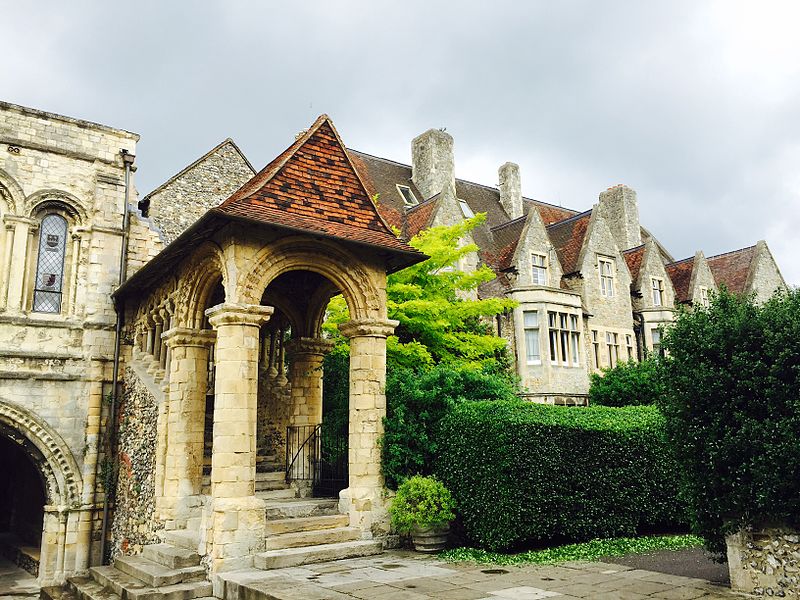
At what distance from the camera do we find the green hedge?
29.3ft

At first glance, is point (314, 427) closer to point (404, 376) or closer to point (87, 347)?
point (404, 376)

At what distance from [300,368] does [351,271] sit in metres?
3.24

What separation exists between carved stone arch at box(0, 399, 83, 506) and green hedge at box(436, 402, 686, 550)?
8101 millimetres

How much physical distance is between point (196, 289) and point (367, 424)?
3.62 meters

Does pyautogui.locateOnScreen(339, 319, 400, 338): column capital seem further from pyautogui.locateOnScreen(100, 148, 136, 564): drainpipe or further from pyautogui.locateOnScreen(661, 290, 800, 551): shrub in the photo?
pyautogui.locateOnScreen(100, 148, 136, 564): drainpipe

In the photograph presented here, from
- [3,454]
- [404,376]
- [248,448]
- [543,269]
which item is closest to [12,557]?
[3,454]

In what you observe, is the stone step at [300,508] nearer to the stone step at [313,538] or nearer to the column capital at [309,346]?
the stone step at [313,538]

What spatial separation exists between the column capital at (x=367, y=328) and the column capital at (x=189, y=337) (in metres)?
2.36

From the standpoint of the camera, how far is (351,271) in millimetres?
10422

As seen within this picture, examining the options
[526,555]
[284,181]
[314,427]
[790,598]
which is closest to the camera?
[790,598]

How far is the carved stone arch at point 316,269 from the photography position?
9453 mm

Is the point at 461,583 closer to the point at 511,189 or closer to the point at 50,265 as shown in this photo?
the point at 50,265

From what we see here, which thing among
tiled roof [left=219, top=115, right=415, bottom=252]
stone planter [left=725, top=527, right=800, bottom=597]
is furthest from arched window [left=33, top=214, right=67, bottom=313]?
stone planter [left=725, top=527, right=800, bottom=597]

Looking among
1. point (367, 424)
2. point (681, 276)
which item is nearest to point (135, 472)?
point (367, 424)
